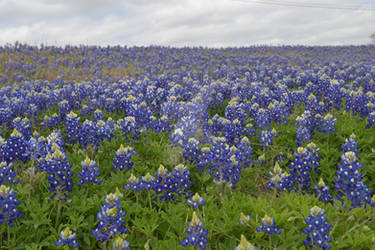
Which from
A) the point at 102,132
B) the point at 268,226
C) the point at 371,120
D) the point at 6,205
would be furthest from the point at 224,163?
the point at 371,120

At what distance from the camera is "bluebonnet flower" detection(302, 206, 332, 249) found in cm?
303

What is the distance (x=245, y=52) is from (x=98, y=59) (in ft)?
35.1

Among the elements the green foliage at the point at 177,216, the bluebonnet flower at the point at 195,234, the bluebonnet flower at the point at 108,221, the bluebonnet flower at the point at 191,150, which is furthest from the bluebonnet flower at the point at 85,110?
the bluebonnet flower at the point at 195,234

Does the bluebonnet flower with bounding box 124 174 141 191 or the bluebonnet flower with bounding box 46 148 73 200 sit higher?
the bluebonnet flower with bounding box 46 148 73 200

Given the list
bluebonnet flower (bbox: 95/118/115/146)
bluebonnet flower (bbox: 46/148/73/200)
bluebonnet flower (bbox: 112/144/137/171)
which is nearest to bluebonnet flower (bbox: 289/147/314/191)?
bluebonnet flower (bbox: 112/144/137/171)

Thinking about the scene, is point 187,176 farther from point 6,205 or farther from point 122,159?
point 6,205

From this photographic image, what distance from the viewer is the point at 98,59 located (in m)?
20.3

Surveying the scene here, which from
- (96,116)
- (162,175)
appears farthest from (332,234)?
(96,116)

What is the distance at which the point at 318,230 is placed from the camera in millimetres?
3053

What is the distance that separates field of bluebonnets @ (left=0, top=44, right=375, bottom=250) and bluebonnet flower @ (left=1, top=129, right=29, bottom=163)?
0.01 meters

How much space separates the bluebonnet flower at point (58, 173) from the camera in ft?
13.0

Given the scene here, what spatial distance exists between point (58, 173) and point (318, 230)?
9.51ft

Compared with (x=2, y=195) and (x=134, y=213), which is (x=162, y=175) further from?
(x=2, y=195)

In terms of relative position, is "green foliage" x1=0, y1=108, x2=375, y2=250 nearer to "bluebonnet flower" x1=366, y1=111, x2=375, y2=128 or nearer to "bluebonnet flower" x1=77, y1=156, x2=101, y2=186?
"bluebonnet flower" x1=77, y1=156, x2=101, y2=186
